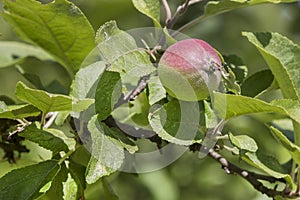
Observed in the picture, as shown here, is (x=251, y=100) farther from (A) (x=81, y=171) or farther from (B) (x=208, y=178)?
(B) (x=208, y=178)

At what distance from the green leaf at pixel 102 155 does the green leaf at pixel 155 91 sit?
0.28ft

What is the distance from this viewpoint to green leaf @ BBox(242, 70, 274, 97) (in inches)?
43.6

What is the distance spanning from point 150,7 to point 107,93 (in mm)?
194

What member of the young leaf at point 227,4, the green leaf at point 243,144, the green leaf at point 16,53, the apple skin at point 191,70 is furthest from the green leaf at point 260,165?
the green leaf at point 16,53

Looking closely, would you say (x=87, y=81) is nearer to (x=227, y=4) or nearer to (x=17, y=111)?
(x=17, y=111)

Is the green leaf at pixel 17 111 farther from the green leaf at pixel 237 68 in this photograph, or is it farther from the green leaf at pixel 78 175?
the green leaf at pixel 237 68

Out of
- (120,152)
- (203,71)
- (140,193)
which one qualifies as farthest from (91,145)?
(140,193)

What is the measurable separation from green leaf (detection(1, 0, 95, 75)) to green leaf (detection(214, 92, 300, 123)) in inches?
11.3

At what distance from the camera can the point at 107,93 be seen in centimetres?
95

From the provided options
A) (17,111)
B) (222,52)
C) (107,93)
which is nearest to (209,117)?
(107,93)

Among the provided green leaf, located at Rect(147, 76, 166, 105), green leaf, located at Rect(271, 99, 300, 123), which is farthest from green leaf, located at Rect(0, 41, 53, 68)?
green leaf, located at Rect(271, 99, 300, 123)

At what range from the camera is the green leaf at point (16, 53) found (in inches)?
55.5

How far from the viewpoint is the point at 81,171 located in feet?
3.43

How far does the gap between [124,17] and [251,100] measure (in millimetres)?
968
